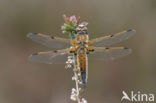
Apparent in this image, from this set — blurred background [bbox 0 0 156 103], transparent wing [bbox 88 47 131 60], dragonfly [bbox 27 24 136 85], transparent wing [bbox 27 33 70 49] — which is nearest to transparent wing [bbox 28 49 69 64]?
dragonfly [bbox 27 24 136 85]

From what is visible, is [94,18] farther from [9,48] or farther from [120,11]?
[9,48]

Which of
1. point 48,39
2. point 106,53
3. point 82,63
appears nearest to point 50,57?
point 48,39

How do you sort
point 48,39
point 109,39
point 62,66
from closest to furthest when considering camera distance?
point 48,39
point 109,39
point 62,66

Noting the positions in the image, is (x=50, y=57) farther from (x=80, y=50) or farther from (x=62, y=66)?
(x=62, y=66)

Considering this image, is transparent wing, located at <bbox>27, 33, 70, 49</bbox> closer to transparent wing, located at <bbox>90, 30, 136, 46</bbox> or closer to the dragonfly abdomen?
the dragonfly abdomen

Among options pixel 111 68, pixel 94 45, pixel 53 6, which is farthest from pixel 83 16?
pixel 94 45

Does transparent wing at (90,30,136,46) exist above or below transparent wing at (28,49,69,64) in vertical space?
above

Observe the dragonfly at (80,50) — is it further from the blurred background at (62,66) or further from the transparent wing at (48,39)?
the blurred background at (62,66)
